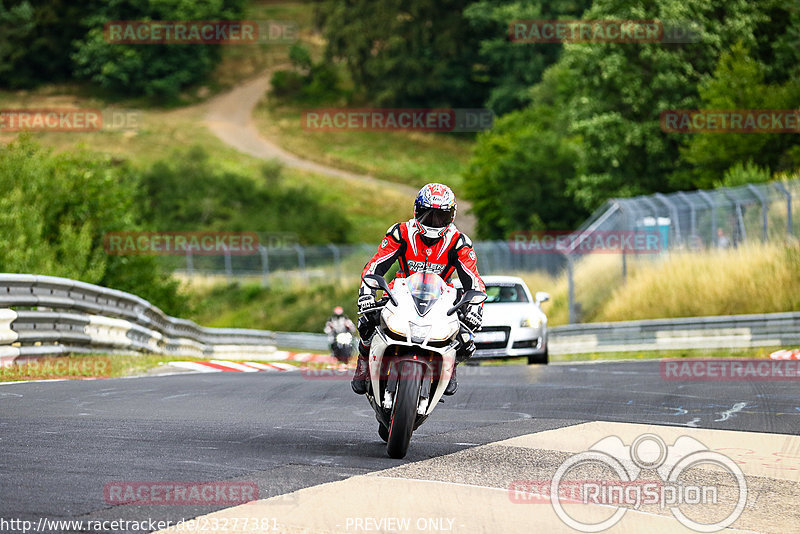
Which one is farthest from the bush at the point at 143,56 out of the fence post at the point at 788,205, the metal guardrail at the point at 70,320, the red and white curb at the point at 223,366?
the red and white curb at the point at 223,366

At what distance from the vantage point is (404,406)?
8.08 metres

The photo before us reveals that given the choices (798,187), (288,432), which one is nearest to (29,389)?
(288,432)

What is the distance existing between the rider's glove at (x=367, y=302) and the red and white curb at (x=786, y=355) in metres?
12.6

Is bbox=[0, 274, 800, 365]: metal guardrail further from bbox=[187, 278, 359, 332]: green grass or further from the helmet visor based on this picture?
bbox=[187, 278, 359, 332]: green grass

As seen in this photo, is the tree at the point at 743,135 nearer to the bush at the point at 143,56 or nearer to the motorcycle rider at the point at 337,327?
the motorcycle rider at the point at 337,327

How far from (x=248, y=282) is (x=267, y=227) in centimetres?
1186

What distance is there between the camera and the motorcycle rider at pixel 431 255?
8.53 meters

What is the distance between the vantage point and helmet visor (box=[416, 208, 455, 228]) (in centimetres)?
852

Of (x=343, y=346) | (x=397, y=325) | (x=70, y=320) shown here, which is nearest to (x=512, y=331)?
(x=343, y=346)

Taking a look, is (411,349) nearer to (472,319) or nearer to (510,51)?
(472,319)

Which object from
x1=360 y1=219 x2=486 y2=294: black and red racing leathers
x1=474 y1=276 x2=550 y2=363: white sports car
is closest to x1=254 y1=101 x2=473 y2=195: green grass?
x1=474 y1=276 x2=550 y2=363: white sports car

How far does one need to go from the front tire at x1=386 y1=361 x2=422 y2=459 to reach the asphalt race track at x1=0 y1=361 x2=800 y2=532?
17 cm

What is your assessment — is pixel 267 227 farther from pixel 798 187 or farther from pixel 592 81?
pixel 798 187

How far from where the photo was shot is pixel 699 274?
26.7m
